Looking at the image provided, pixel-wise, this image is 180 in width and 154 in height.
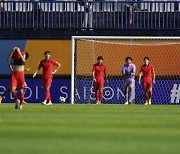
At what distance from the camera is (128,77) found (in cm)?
3017

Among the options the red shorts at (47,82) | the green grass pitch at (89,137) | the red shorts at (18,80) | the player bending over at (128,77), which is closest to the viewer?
the green grass pitch at (89,137)

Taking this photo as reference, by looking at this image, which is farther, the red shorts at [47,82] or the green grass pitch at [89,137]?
the red shorts at [47,82]

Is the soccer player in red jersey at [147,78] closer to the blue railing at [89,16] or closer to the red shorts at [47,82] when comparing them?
the blue railing at [89,16]

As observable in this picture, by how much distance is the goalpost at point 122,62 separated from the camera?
30.7 metres

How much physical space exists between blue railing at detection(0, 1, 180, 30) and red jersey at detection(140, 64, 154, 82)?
3246 mm

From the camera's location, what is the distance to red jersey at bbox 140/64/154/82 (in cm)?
3012

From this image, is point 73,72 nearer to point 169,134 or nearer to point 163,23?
point 163,23

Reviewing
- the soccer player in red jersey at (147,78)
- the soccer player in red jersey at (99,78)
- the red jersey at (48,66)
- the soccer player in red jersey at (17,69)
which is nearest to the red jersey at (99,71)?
the soccer player in red jersey at (99,78)

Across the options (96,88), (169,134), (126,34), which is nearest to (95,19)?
(126,34)

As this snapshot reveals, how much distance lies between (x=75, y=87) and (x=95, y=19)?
4.31m

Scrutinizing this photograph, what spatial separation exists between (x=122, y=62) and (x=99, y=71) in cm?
154

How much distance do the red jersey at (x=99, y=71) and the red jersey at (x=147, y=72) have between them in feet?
4.83

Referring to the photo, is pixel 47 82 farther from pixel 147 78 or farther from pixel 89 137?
pixel 89 137

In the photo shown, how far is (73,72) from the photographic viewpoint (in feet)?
96.9
